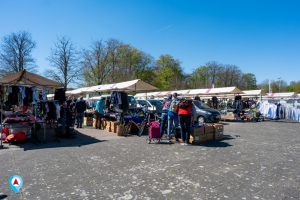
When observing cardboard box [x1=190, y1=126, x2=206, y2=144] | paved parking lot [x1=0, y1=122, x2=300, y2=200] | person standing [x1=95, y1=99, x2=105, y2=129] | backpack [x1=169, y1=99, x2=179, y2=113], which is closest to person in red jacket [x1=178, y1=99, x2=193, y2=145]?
cardboard box [x1=190, y1=126, x2=206, y2=144]

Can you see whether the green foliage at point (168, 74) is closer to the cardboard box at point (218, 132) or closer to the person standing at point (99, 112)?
the person standing at point (99, 112)

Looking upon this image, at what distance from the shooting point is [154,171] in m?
6.42

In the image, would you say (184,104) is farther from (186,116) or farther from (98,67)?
(98,67)

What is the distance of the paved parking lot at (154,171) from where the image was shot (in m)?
5.00

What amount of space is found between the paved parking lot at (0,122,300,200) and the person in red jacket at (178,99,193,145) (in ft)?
2.33

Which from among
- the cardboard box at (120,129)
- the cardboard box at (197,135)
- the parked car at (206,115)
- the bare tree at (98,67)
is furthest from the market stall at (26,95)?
the bare tree at (98,67)

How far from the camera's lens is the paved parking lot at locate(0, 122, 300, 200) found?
16.4 feet

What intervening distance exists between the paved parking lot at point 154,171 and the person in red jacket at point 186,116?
0.71 meters

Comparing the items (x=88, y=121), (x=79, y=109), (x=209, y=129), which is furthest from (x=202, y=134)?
(x=88, y=121)

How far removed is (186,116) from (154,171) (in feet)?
13.1

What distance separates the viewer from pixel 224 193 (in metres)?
4.95

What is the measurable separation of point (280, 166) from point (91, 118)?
13004 millimetres

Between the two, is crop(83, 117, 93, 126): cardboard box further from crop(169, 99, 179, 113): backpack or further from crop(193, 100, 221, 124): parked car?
crop(169, 99, 179, 113): backpack

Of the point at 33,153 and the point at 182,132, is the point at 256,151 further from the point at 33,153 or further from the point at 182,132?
the point at 33,153
